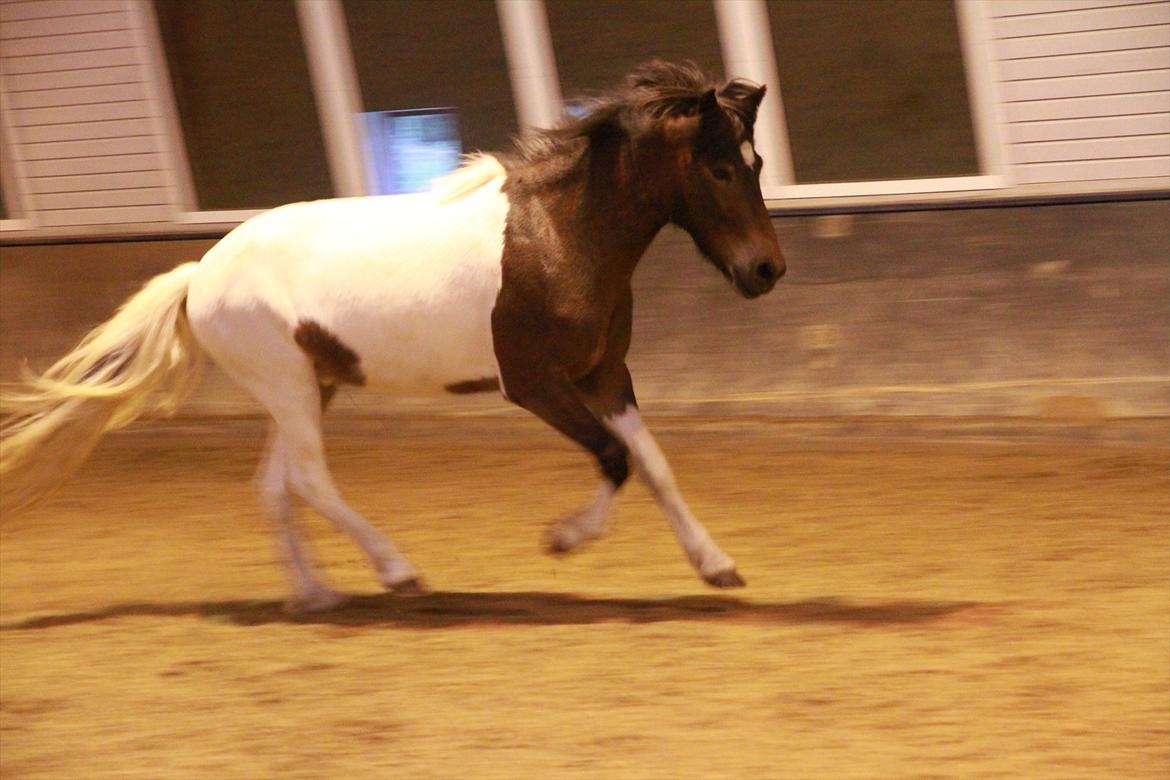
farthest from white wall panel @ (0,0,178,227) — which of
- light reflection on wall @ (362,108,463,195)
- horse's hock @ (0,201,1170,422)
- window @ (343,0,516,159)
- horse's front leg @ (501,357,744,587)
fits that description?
horse's front leg @ (501,357,744,587)

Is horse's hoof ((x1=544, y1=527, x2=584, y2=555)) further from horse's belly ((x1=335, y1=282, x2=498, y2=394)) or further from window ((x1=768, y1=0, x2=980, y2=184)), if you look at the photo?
window ((x1=768, y1=0, x2=980, y2=184))

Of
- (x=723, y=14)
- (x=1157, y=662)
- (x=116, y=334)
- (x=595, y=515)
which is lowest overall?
(x=1157, y=662)

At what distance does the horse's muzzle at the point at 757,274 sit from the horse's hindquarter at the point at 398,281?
901 mm

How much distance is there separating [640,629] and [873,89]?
5.18 metres

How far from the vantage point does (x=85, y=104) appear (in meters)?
12.9

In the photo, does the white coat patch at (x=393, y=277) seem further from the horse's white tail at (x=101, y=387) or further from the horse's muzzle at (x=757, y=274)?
the horse's muzzle at (x=757, y=274)

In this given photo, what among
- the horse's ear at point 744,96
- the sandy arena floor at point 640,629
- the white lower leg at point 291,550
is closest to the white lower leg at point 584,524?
the sandy arena floor at point 640,629

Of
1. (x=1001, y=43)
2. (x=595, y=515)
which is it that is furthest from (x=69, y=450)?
(x=1001, y=43)

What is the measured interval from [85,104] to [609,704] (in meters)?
9.17

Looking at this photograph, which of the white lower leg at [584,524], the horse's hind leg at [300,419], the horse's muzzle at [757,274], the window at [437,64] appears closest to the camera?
the horse's muzzle at [757,274]

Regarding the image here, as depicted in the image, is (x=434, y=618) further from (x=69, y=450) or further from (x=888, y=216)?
(x=888, y=216)

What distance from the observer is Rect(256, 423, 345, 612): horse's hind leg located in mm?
6762

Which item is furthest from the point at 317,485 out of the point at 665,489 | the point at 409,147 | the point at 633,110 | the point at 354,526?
the point at 409,147

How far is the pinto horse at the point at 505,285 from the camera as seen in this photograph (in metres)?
6.18
